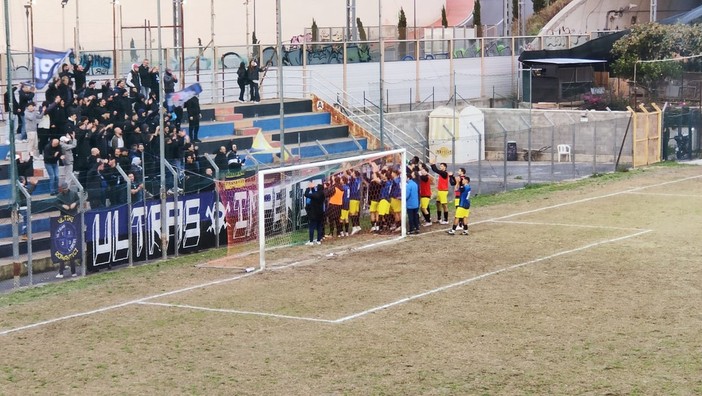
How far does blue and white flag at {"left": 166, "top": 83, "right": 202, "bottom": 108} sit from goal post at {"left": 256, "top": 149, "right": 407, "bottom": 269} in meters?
5.38

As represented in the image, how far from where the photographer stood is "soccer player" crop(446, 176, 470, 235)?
27828 mm

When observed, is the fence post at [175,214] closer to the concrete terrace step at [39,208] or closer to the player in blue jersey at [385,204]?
the concrete terrace step at [39,208]

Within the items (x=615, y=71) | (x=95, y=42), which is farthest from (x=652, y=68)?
(x=95, y=42)

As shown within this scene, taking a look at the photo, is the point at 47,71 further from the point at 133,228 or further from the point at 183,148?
the point at 133,228

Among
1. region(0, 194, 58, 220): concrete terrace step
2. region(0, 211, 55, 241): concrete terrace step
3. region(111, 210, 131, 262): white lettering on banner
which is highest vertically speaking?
region(0, 194, 58, 220): concrete terrace step

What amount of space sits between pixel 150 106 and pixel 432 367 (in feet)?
58.7

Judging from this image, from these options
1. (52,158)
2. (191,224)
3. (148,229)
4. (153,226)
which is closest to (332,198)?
(191,224)

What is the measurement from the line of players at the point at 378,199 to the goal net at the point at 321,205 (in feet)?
0.08

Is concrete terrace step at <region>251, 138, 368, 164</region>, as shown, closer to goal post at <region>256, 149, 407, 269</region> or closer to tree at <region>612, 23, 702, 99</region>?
goal post at <region>256, 149, 407, 269</region>

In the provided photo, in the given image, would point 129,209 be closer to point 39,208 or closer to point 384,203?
point 39,208

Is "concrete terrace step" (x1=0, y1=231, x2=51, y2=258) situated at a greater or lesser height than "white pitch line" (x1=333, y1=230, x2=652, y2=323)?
greater

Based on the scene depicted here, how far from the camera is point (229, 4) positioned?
49094 mm

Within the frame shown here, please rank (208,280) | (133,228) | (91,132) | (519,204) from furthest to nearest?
(519,204) < (91,132) < (133,228) < (208,280)

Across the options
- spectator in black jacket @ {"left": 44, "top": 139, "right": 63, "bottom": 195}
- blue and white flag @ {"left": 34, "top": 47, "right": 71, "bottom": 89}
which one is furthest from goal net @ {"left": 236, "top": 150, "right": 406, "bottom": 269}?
blue and white flag @ {"left": 34, "top": 47, "right": 71, "bottom": 89}
